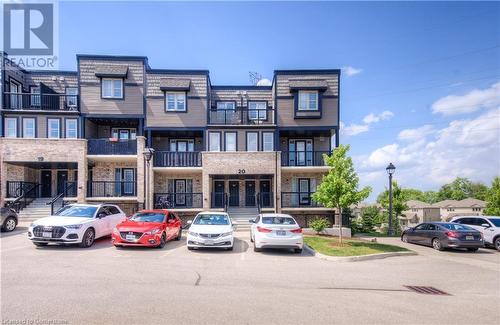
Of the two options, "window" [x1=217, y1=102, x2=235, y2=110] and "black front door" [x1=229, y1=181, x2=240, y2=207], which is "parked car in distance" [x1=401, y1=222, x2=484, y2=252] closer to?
"black front door" [x1=229, y1=181, x2=240, y2=207]

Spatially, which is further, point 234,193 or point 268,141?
point 234,193

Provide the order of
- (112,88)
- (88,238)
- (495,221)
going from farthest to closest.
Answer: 1. (112,88)
2. (495,221)
3. (88,238)

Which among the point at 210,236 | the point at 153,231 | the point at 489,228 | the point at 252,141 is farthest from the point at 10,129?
the point at 489,228

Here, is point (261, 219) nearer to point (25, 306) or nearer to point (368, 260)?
point (368, 260)

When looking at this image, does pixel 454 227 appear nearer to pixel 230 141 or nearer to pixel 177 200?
pixel 230 141

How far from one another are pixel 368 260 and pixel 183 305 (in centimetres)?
792

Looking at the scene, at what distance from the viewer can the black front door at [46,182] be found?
21.7 meters

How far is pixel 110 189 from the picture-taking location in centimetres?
2080

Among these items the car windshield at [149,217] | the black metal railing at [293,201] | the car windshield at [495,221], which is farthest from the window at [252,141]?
the car windshield at [495,221]

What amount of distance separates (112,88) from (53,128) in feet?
17.2

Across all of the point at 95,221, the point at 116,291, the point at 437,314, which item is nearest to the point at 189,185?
the point at 95,221

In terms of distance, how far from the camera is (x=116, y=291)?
6.02 metres

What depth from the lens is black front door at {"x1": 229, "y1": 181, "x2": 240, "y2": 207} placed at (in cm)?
2292

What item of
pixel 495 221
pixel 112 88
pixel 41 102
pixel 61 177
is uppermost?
pixel 112 88
